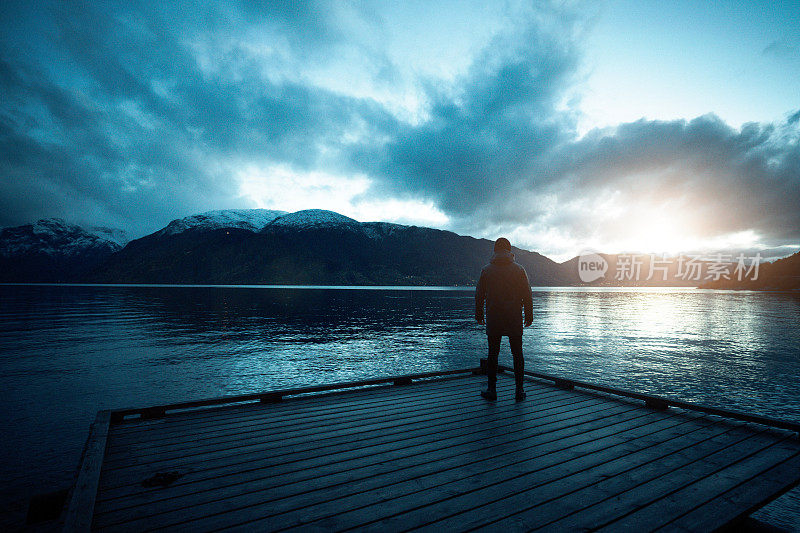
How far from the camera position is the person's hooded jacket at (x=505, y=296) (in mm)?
8039

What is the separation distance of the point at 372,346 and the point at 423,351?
13.0 ft

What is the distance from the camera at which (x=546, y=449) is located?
5.70 meters

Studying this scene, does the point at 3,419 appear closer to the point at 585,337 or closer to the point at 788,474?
the point at 788,474

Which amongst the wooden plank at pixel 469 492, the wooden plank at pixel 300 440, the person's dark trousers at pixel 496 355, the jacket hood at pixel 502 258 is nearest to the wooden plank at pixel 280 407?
the wooden plank at pixel 300 440

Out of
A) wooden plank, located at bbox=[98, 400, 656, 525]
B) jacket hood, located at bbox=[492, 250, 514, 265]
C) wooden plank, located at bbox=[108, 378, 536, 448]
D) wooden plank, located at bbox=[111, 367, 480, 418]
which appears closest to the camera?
wooden plank, located at bbox=[98, 400, 656, 525]

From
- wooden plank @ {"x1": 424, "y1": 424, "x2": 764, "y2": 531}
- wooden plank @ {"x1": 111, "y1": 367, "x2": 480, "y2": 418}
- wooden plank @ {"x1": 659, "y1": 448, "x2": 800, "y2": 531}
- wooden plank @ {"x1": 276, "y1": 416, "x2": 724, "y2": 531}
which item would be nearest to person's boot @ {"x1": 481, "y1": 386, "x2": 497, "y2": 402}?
wooden plank @ {"x1": 111, "y1": 367, "x2": 480, "y2": 418}

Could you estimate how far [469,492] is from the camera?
445 cm

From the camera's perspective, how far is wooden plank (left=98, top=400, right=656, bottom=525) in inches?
165

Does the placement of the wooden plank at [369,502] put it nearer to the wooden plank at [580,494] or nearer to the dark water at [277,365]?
the wooden plank at [580,494]

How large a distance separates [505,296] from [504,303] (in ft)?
0.50

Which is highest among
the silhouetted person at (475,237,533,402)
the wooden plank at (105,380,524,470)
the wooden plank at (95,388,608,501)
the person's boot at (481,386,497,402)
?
the silhouetted person at (475,237,533,402)

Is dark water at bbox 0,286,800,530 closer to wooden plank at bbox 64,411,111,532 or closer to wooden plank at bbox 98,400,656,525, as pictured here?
wooden plank at bbox 64,411,111,532

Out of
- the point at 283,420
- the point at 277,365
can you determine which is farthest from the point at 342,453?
the point at 277,365

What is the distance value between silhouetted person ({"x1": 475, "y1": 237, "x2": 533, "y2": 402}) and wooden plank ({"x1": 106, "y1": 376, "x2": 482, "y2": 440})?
1828mm
